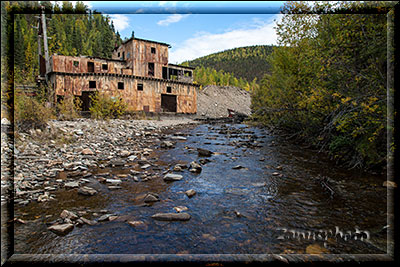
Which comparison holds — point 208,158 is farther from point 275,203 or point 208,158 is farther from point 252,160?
point 275,203

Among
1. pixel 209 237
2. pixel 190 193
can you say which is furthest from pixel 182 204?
pixel 209 237

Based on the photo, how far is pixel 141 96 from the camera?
30125 mm

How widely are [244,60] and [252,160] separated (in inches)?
5453

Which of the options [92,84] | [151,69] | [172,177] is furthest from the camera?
[151,69]

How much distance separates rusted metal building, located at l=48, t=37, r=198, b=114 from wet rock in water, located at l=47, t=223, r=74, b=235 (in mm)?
25908

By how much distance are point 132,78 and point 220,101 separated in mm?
30168

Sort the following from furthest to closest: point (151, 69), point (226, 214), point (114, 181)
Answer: point (151, 69), point (114, 181), point (226, 214)

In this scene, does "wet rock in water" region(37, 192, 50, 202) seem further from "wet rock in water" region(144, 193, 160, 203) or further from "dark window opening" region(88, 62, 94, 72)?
"dark window opening" region(88, 62, 94, 72)

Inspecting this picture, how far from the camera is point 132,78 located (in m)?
29.3

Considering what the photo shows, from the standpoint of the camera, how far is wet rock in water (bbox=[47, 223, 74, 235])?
3637mm

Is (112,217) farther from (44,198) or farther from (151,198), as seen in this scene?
(44,198)

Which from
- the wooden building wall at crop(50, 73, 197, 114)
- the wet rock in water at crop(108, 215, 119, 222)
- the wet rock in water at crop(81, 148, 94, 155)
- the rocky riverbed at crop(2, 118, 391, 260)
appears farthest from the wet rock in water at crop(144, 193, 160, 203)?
the wooden building wall at crop(50, 73, 197, 114)

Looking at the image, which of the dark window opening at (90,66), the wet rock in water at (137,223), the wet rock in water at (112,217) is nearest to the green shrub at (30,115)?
the wet rock in water at (112,217)

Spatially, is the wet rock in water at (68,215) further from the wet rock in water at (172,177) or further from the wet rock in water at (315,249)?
the wet rock in water at (315,249)
